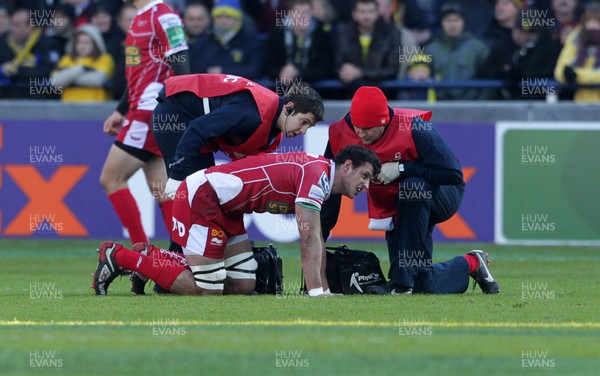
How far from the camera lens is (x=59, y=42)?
1703 centimetres

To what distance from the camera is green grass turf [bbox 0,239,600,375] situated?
6.74m

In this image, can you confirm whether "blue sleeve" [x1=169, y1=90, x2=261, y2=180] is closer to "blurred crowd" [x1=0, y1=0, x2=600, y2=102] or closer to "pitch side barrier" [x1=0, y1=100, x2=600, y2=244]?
"pitch side barrier" [x1=0, y1=100, x2=600, y2=244]

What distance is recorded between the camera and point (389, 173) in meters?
9.76

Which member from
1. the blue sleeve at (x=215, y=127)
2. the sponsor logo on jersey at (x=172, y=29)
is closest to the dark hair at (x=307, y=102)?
the blue sleeve at (x=215, y=127)

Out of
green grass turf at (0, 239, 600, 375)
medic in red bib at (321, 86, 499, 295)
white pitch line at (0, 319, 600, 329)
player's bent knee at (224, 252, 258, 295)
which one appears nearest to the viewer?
green grass turf at (0, 239, 600, 375)

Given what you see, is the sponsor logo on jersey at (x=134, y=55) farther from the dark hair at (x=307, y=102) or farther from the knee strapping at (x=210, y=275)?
the knee strapping at (x=210, y=275)

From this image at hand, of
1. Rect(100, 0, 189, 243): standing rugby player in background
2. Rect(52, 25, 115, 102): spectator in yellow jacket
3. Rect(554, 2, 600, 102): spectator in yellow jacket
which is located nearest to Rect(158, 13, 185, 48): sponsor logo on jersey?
Rect(100, 0, 189, 243): standing rugby player in background

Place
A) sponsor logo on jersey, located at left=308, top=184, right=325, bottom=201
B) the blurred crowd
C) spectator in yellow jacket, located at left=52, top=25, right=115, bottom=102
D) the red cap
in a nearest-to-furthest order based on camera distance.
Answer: sponsor logo on jersey, located at left=308, top=184, right=325, bottom=201, the red cap, the blurred crowd, spectator in yellow jacket, located at left=52, top=25, right=115, bottom=102

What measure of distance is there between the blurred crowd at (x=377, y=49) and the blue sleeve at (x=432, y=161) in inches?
225

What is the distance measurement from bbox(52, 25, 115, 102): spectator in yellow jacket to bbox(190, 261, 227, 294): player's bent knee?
697cm

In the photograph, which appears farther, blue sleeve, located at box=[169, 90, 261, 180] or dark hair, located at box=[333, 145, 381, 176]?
blue sleeve, located at box=[169, 90, 261, 180]

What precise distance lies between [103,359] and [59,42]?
10.7 metres

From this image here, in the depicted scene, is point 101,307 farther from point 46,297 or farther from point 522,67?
point 522,67

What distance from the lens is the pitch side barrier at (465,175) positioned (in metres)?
14.7
